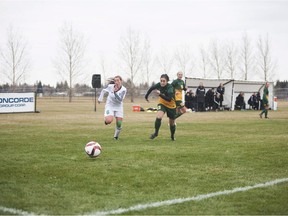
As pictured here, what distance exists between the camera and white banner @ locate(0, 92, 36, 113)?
27484mm

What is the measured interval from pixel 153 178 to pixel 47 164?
2.48 m

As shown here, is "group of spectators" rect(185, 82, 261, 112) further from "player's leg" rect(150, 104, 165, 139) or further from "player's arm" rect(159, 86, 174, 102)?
"player's arm" rect(159, 86, 174, 102)

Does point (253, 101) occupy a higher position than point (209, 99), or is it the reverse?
point (209, 99)

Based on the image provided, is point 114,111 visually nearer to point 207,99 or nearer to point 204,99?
point 204,99

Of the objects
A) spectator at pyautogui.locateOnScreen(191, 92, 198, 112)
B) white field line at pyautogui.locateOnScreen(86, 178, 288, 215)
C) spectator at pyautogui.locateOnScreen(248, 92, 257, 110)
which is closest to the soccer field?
white field line at pyautogui.locateOnScreen(86, 178, 288, 215)

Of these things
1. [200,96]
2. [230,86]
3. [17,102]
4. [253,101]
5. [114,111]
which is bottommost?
[17,102]

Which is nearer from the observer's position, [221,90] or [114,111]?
[114,111]

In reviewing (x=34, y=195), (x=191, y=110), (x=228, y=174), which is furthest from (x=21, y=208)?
(x=191, y=110)

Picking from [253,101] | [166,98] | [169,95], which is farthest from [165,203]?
[253,101]

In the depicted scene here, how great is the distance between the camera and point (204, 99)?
3306 centimetres

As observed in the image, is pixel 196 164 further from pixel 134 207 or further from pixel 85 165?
pixel 134 207

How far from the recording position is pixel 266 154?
31.1 ft

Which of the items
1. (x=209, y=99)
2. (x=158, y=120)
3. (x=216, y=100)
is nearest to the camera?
(x=158, y=120)

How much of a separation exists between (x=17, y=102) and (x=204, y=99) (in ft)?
48.2
